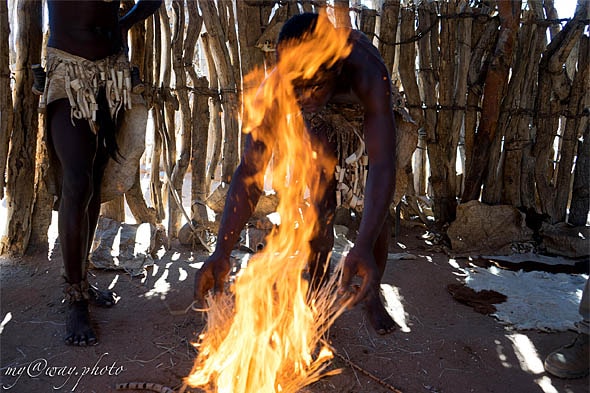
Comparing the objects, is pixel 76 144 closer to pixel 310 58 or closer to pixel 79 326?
pixel 79 326

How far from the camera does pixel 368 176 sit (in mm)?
1990

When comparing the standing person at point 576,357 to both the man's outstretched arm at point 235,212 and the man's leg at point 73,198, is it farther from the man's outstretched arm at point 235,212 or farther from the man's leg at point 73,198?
the man's leg at point 73,198

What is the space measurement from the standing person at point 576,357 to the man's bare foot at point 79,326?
7.62 feet

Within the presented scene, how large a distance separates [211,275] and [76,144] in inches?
52.3

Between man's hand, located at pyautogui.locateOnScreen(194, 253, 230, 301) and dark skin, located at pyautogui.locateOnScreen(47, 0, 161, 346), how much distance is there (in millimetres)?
1016

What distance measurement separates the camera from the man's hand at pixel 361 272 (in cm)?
174

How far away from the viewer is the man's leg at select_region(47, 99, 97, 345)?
2.61 metres

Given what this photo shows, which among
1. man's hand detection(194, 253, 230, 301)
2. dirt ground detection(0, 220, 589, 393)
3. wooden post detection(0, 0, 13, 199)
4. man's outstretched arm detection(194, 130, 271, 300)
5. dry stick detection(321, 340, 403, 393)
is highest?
wooden post detection(0, 0, 13, 199)

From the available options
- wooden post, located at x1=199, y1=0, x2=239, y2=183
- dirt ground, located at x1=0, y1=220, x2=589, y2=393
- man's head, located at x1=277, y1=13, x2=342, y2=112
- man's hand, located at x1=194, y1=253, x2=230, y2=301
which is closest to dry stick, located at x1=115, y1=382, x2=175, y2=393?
dirt ground, located at x1=0, y1=220, x2=589, y2=393

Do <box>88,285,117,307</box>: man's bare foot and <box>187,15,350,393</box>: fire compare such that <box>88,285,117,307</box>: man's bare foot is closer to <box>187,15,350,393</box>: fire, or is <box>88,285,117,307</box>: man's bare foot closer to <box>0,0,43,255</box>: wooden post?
<box>187,15,350,393</box>: fire

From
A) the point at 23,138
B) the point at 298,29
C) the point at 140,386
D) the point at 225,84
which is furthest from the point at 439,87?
the point at 140,386

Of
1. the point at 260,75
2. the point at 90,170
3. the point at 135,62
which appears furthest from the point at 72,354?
the point at 260,75

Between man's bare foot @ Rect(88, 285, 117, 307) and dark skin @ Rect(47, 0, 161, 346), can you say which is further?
man's bare foot @ Rect(88, 285, 117, 307)

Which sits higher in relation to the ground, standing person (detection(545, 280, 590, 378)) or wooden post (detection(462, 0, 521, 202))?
wooden post (detection(462, 0, 521, 202))
